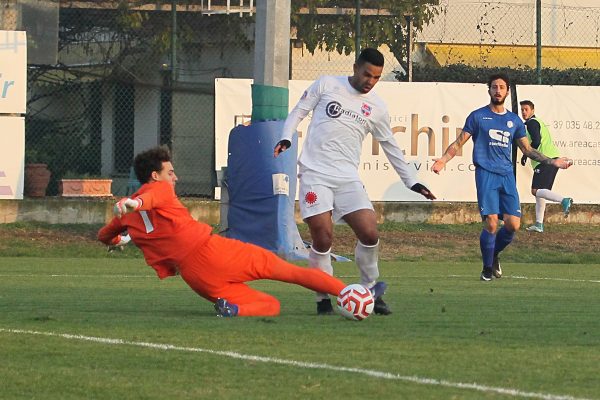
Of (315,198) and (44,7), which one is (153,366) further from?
(44,7)

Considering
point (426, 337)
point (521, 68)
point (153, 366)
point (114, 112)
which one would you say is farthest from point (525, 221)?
point (153, 366)

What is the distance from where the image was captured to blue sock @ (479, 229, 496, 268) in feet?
49.0

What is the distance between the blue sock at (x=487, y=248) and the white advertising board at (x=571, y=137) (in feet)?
27.8

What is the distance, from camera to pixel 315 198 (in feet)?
32.7

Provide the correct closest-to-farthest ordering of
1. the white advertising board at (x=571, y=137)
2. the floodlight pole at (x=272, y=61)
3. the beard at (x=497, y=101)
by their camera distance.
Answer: the beard at (x=497, y=101), the floodlight pole at (x=272, y=61), the white advertising board at (x=571, y=137)

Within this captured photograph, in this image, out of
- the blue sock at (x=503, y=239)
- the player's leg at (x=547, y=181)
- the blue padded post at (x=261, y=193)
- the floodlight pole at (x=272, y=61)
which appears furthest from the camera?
the player's leg at (x=547, y=181)

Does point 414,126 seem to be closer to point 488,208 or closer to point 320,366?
point 488,208

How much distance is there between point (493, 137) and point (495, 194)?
630 millimetres

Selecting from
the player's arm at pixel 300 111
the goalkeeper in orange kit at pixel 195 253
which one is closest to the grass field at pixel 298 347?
the goalkeeper in orange kit at pixel 195 253

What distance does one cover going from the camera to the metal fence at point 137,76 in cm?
2339

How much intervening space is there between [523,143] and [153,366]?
9037 millimetres

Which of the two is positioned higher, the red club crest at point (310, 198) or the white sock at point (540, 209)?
the red club crest at point (310, 198)

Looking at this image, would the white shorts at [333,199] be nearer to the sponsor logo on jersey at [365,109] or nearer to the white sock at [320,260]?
the white sock at [320,260]

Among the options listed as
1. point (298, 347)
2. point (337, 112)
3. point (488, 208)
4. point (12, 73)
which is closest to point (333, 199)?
point (337, 112)
